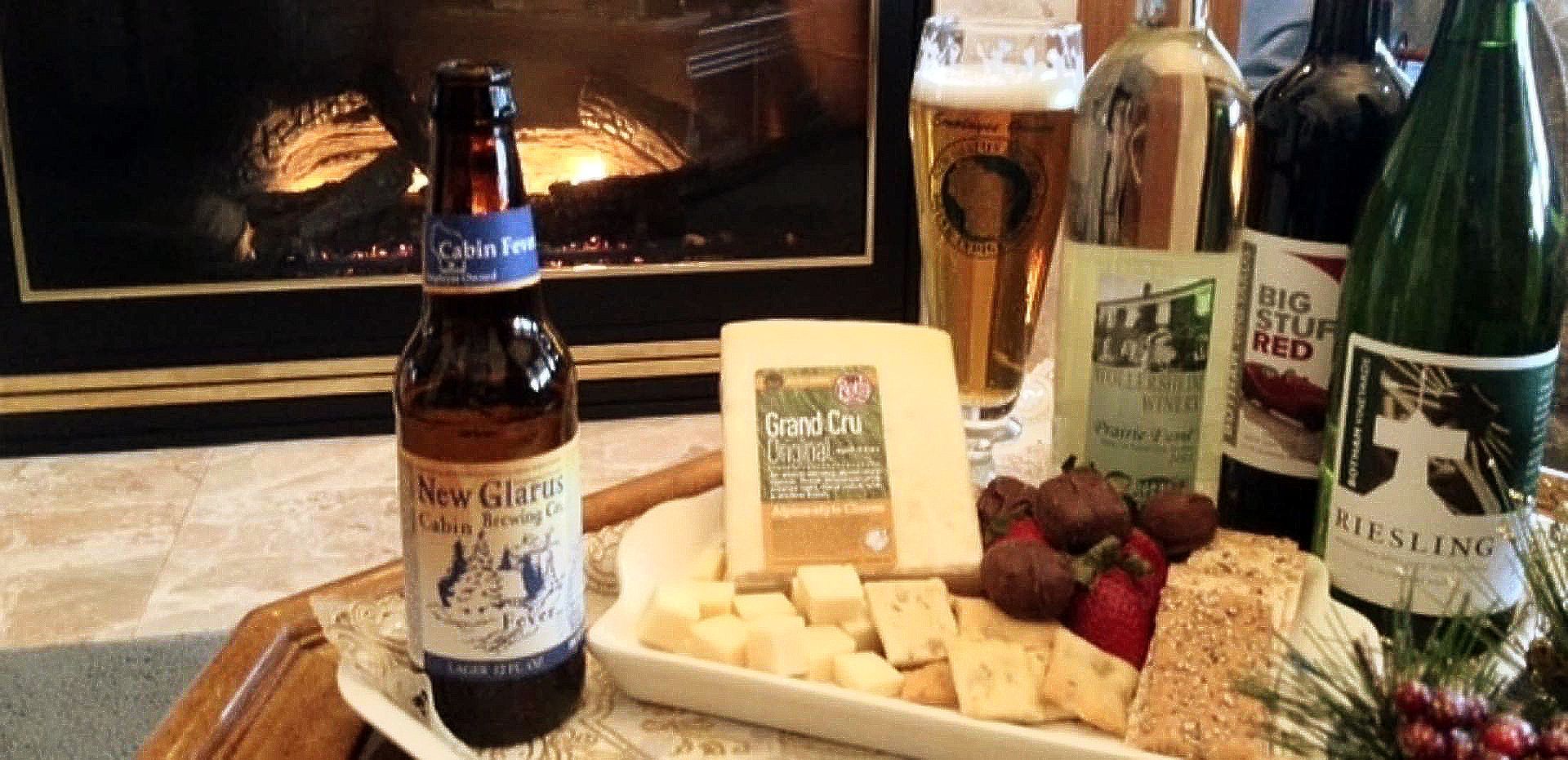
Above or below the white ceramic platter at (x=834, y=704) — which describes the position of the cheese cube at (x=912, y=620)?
above

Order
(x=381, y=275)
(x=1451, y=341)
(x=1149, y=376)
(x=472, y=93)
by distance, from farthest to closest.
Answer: (x=381, y=275), (x=1149, y=376), (x=1451, y=341), (x=472, y=93)

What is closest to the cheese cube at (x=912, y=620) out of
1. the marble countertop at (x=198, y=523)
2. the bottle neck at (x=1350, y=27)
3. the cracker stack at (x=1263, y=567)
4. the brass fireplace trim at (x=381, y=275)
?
the cracker stack at (x=1263, y=567)

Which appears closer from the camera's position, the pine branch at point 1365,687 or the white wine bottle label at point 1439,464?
the pine branch at point 1365,687

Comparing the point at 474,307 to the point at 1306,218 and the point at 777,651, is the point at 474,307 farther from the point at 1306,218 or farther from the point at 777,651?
the point at 1306,218

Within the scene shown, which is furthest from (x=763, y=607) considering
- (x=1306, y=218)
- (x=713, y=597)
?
(x=1306, y=218)

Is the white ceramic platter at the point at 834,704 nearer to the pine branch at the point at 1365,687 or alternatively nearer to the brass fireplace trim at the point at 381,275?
the pine branch at the point at 1365,687

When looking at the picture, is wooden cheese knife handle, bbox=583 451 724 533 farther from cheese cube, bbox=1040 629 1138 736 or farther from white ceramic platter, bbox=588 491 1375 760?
cheese cube, bbox=1040 629 1138 736
